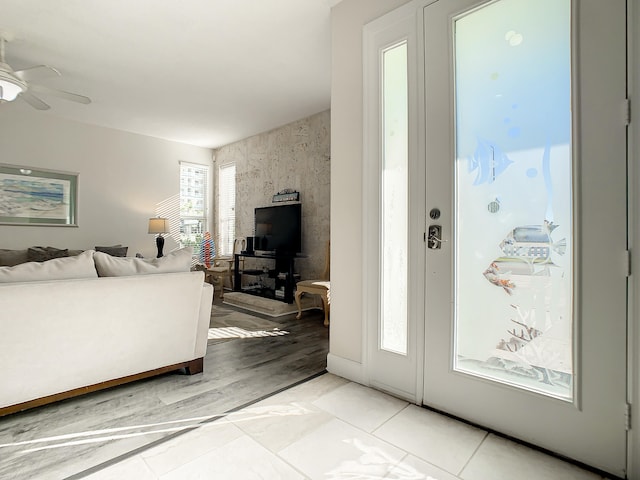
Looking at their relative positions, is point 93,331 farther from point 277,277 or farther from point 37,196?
point 37,196

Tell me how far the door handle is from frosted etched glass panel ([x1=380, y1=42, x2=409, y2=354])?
0.63ft

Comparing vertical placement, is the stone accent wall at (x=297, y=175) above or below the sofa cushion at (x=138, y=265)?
above

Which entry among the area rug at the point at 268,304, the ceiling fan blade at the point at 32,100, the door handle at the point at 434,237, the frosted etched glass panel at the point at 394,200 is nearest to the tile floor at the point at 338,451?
the frosted etched glass panel at the point at 394,200

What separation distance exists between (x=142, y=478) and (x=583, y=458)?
1.89 m

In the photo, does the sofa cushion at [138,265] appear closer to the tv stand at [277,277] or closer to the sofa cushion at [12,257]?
the tv stand at [277,277]

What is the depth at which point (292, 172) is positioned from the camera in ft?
17.7

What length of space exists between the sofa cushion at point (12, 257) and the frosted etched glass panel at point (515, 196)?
531 centimetres

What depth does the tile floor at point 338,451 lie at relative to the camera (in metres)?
1.45

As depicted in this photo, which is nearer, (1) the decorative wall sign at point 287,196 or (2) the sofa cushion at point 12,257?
(2) the sofa cushion at point 12,257

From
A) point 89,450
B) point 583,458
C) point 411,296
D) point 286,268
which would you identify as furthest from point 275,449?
point 286,268

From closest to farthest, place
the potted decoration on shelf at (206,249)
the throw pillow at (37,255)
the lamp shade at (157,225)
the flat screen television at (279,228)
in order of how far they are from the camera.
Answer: the throw pillow at (37,255) → the flat screen television at (279,228) → the lamp shade at (157,225) → the potted decoration on shelf at (206,249)

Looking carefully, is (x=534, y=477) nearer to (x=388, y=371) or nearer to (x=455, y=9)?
(x=388, y=371)

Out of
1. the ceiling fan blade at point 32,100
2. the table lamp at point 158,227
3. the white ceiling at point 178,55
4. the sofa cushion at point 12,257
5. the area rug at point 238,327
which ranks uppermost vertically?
the white ceiling at point 178,55

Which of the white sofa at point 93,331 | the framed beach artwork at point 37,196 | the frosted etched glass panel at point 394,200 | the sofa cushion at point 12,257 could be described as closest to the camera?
the white sofa at point 93,331
